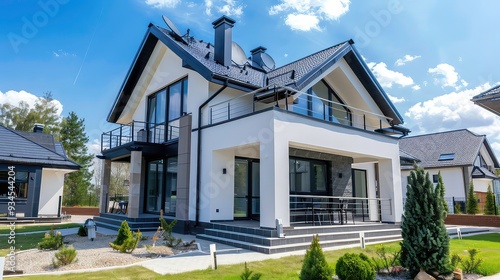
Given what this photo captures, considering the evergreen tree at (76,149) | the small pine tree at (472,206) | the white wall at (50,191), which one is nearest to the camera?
the small pine tree at (472,206)

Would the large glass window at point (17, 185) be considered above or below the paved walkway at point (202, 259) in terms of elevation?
above

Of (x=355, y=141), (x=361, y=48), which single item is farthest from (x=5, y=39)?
(x=361, y=48)

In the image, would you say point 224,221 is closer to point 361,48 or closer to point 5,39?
point 5,39

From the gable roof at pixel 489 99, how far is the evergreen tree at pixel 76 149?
33.5 meters

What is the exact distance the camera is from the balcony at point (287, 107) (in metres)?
12.2

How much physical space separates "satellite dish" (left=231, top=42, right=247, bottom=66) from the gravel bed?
8.75m

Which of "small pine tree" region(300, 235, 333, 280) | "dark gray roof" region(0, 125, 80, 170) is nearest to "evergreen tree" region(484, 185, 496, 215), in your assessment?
"small pine tree" region(300, 235, 333, 280)

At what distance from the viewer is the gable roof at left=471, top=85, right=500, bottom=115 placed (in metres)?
9.41

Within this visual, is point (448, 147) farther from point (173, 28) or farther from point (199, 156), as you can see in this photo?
point (173, 28)

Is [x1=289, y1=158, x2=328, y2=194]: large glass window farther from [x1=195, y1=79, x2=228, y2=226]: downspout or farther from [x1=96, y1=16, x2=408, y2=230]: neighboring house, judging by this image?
[x1=195, y1=79, x2=228, y2=226]: downspout

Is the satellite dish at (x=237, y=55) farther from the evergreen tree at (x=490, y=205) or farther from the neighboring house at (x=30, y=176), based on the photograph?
the evergreen tree at (x=490, y=205)

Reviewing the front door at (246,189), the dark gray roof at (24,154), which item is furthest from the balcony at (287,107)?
the dark gray roof at (24,154)

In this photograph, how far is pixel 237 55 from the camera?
Result: 1550 cm

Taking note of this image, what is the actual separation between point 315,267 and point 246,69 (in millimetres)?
11442
